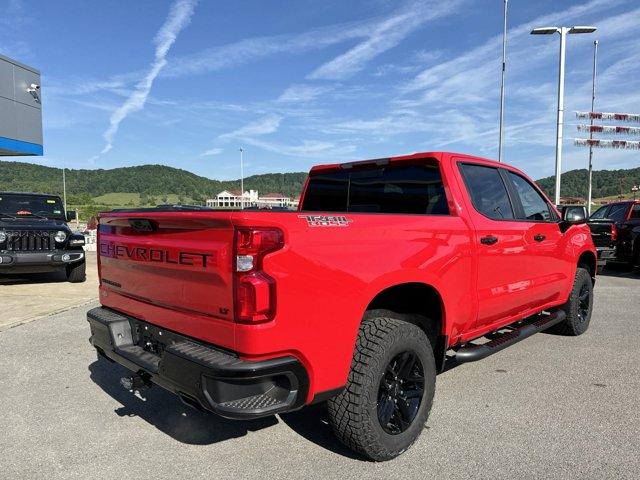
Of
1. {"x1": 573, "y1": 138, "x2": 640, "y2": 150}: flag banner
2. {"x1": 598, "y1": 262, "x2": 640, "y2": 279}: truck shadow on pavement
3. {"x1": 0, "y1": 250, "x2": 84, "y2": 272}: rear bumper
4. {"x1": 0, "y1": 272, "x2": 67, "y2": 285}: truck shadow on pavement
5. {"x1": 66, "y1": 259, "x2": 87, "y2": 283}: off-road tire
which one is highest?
{"x1": 573, "y1": 138, "x2": 640, "y2": 150}: flag banner

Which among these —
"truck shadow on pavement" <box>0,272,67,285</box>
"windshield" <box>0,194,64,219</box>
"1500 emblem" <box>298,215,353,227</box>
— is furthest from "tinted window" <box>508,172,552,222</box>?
"windshield" <box>0,194,64,219</box>

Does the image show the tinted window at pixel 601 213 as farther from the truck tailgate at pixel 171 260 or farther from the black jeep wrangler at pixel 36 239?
the truck tailgate at pixel 171 260

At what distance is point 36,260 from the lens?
8.22m

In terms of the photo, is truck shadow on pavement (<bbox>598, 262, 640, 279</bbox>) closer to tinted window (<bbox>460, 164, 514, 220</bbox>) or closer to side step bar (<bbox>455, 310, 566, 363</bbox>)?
side step bar (<bbox>455, 310, 566, 363</bbox>)

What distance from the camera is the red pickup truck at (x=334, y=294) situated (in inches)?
86.1

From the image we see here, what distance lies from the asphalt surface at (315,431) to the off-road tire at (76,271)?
15.6 feet

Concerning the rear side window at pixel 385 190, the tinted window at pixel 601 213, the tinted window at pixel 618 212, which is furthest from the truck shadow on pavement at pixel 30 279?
the tinted window at pixel 601 213

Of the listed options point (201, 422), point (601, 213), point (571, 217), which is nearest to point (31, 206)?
point (201, 422)

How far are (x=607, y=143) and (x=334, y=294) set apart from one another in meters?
27.5

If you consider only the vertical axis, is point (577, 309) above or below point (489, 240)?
below

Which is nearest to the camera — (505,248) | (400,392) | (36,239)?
(400,392)

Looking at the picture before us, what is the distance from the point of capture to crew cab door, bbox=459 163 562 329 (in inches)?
139

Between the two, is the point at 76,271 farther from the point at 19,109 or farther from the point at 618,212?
the point at 19,109

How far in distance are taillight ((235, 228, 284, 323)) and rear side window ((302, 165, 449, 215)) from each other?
5.51 ft
